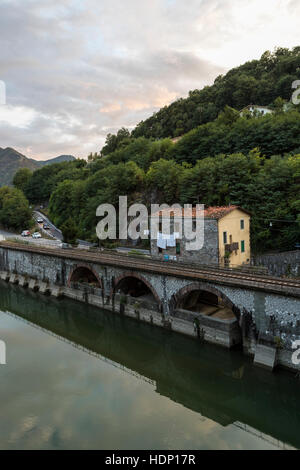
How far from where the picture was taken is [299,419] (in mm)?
13062

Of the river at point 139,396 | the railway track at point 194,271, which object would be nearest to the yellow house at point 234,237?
the railway track at point 194,271

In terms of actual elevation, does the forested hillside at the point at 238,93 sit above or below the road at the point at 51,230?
above

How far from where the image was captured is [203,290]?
19281 millimetres

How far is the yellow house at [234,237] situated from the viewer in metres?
23.9

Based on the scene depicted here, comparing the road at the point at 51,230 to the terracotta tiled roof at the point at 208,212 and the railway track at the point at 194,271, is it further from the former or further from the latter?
the terracotta tiled roof at the point at 208,212

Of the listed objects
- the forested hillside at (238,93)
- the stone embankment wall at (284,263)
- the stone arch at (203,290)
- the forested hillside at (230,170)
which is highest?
the forested hillside at (238,93)

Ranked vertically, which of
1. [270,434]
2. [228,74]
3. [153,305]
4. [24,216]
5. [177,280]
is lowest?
[270,434]

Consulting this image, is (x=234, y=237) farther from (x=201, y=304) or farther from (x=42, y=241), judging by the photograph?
(x=42, y=241)

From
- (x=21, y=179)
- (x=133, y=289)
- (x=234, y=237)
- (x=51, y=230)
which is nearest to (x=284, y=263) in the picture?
(x=234, y=237)

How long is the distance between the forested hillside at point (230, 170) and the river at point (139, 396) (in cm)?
1328

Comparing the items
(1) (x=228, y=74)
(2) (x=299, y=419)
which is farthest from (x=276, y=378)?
(1) (x=228, y=74)

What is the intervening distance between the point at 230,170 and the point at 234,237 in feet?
28.7

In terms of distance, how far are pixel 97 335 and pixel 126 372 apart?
6210mm
